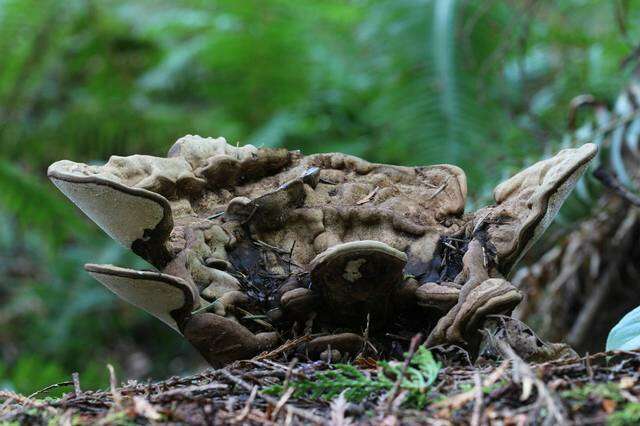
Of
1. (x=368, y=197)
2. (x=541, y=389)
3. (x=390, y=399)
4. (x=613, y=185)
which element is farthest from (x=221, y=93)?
(x=541, y=389)

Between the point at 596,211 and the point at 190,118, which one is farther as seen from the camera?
the point at 190,118

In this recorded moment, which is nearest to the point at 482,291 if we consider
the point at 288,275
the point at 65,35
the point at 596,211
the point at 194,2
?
the point at 288,275

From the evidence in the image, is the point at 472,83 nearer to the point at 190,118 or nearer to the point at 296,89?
the point at 296,89

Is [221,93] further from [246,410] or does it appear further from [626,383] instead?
[626,383]

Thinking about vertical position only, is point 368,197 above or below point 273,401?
above

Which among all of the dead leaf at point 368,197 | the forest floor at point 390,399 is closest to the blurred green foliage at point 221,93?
the dead leaf at point 368,197

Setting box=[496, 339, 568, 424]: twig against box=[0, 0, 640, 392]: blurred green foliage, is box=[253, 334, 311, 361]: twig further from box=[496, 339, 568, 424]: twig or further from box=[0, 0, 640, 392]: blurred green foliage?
box=[0, 0, 640, 392]: blurred green foliage
